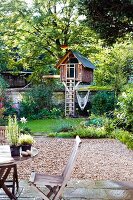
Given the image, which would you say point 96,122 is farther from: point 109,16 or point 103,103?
point 109,16

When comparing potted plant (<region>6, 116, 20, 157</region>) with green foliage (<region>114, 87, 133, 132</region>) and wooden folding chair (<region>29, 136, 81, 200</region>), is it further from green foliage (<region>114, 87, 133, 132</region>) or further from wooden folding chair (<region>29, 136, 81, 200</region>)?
green foliage (<region>114, 87, 133, 132</region>)

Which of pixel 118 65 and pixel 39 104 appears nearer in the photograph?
pixel 118 65

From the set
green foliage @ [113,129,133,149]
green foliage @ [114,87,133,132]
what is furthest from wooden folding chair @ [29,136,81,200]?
green foliage @ [113,129,133,149]

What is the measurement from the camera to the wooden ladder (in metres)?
15.4

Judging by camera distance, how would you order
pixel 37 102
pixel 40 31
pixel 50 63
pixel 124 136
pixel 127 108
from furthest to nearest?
pixel 50 63
pixel 40 31
pixel 37 102
pixel 124 136
pixel 127 108

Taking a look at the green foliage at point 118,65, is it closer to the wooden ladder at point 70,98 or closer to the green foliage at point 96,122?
the wooden ladder at point 70,98

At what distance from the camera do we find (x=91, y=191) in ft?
14.6

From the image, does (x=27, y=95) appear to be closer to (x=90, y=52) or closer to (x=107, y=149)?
(x=90, y=52)

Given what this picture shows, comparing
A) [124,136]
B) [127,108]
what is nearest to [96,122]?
[124,136]

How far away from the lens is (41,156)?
Result: 7.41m

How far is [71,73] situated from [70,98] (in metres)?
1.11

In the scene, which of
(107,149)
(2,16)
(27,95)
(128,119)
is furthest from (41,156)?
(2,16)

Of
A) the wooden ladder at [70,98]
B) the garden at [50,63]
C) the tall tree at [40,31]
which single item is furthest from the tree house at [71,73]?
the tall tree at [40,31]

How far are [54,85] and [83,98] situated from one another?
5.32 feet
